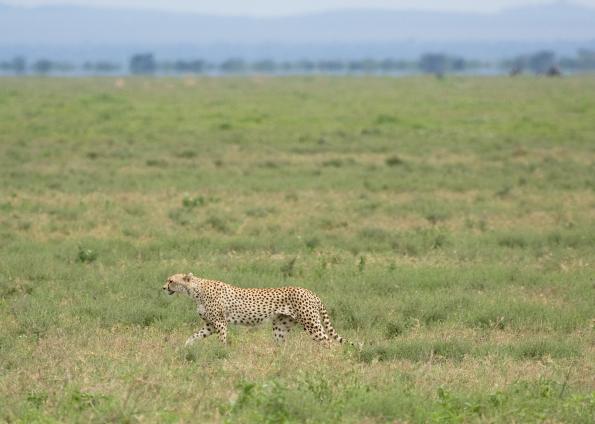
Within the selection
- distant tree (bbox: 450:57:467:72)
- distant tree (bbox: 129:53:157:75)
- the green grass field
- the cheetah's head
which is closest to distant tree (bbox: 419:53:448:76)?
distant tree (bbox: 450:57:467:72)

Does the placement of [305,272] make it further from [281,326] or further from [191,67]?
[191,67]

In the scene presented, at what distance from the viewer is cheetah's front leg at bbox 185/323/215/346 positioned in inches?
392

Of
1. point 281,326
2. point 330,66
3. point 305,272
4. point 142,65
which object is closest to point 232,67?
point 330,66

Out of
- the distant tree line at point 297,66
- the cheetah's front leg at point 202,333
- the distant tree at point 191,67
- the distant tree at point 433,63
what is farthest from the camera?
the distant tree at point 433,63

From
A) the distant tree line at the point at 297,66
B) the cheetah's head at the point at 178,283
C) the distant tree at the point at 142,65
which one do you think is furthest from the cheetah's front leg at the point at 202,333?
the distant tree at the point at 142,65

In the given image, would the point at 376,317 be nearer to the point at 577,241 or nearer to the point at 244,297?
the point at 244,297

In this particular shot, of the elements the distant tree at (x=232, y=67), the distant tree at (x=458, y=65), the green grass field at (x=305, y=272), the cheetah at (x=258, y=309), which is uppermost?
the cheetah at (x=258, y=309)

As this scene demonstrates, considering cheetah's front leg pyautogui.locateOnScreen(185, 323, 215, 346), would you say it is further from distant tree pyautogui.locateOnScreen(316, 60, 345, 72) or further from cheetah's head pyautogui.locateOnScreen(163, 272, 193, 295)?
distant tree pyautogui.locateOnScreen(316, 60, 345, 72)

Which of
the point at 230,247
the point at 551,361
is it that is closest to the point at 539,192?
the point at 230,247

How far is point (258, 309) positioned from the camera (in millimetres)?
10172

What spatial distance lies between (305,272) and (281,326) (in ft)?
10.3

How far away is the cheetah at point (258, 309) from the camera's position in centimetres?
1005

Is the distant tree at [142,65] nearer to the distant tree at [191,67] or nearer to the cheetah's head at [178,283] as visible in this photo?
the distant tree at [191,67]

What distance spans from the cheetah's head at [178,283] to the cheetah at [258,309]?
0.01 metres
